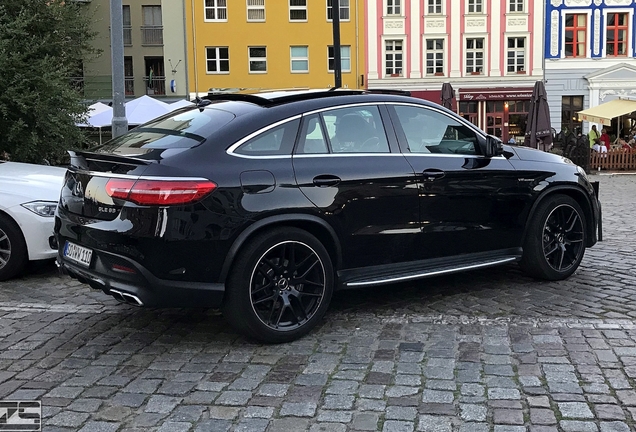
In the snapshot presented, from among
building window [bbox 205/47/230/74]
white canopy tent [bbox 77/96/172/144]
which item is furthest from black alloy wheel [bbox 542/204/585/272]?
building window [bbox 205/47/230/74]

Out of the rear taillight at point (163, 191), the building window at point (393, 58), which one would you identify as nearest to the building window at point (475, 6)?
the building window at point (393, 58)

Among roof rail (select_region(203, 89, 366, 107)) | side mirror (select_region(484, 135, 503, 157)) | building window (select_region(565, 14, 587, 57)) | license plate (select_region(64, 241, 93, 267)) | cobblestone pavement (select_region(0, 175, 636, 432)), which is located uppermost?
building window (select_region(565, 14, 587, 57))

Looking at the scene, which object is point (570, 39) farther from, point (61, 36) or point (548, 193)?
point (548, 193)

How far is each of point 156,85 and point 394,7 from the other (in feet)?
48.5

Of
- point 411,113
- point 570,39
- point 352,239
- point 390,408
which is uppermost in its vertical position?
point 570,39

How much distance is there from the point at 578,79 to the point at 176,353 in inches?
1582

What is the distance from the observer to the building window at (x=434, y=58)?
4116 cm

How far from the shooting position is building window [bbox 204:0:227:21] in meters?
40.7

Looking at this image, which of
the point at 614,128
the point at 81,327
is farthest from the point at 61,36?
the point at 614,128

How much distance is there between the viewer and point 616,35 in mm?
→ 40156

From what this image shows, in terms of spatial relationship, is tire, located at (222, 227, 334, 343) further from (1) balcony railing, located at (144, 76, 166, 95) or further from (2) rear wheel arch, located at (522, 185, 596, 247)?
(1) balcony railing, located at (144, 76, 166, 95)

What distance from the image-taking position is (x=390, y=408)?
3.51 m

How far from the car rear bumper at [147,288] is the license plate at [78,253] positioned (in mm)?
87

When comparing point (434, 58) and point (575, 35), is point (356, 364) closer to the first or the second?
point (434, 58)
